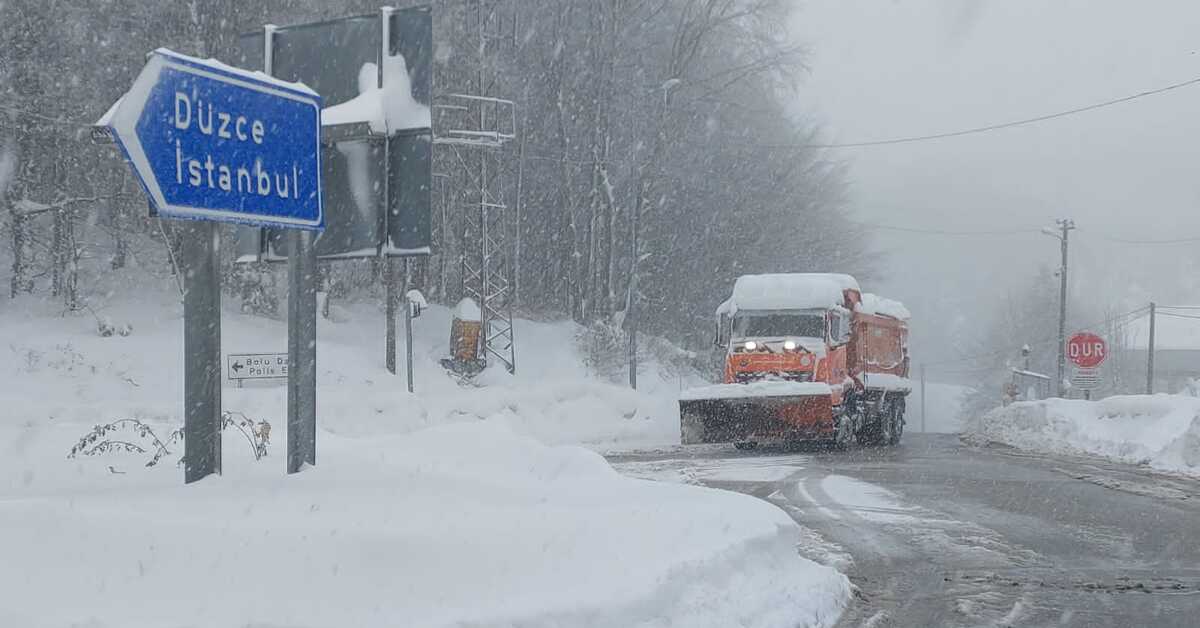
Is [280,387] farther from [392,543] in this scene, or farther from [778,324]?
[392,543]

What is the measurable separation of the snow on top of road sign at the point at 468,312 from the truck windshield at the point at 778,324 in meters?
12.4

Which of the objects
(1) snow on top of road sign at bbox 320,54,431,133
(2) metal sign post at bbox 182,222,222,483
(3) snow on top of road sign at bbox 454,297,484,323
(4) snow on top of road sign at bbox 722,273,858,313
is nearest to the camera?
(2) metal sign post at bbox 182,222,222,483

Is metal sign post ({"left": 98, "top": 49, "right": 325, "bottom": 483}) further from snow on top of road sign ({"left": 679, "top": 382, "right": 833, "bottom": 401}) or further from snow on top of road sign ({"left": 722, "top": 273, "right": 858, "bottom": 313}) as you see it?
snow on top of road sign ({"left": 722, "top": 273, "right": 858, "bottom": 313})

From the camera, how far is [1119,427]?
2319cm

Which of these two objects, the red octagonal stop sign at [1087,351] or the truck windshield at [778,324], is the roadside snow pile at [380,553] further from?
the red octagonal stop sign at [1087,351]

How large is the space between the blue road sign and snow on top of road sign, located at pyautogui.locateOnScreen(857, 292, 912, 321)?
19974 mm

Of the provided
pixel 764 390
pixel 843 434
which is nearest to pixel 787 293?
pixel 764 390

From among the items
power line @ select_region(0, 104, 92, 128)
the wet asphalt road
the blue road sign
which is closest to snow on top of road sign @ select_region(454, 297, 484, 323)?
power line @ select_region(0, 104, 92, 128)

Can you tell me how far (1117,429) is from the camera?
23172 millimetres

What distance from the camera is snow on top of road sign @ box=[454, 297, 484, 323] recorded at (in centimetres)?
3362

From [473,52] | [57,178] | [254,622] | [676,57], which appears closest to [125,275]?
[57,178]

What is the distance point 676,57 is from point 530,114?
633 cm

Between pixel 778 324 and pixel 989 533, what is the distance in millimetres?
11805

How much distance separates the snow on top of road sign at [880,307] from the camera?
26380 mm
